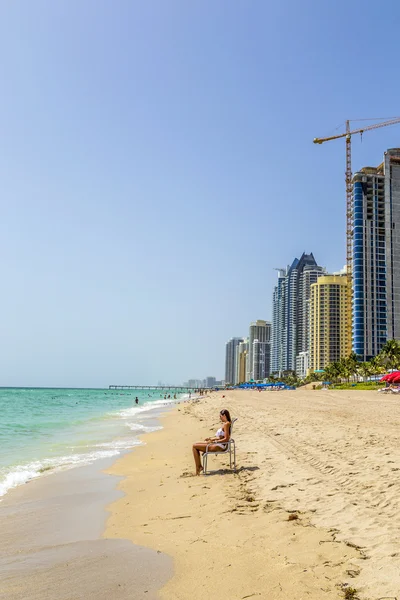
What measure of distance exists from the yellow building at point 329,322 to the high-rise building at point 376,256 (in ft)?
107

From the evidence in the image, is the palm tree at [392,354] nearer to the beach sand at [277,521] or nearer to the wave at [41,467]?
the wave at [41,467]

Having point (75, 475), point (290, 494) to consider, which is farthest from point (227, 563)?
point (75, 475)

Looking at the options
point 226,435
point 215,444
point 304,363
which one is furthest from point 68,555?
point 304,363

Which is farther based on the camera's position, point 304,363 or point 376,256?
point 304,363

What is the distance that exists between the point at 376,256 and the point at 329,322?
37474 mm

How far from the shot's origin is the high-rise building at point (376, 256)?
130 m

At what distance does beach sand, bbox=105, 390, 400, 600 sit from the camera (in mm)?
4156

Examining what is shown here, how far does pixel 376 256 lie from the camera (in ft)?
443

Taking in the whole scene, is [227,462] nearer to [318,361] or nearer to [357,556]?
[357,556]

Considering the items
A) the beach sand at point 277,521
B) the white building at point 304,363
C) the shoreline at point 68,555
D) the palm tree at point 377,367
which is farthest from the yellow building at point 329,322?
the shoreline at point 68,555

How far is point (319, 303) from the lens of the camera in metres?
169

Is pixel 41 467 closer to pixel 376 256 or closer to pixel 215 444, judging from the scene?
pixel 215 444

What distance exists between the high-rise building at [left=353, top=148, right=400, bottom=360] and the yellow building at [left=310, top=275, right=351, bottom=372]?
3250 centimetres

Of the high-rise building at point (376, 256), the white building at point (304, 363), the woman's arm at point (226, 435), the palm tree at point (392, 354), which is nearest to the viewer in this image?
the woman's arm at point (226, 435)
